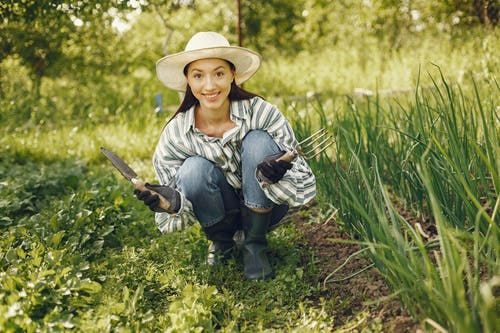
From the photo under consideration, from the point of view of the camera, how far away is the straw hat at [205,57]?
2129mm

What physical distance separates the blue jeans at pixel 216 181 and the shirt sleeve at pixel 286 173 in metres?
0.07

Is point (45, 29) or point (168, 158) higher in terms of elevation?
point (45, 29)

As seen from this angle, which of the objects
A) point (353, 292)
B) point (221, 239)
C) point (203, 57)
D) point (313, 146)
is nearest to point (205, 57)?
point (203, 57)

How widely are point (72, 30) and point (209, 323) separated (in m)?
5.16

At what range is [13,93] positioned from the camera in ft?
17.0

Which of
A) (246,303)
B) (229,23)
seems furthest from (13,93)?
(229,23)

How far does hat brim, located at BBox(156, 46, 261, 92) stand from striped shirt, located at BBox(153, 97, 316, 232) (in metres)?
0.14

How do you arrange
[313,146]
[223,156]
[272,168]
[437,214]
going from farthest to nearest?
[313,146], [223,156], [272,168], [437,214]

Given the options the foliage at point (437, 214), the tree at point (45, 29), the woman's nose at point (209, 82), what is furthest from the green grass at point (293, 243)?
the tree at point (45, 29)

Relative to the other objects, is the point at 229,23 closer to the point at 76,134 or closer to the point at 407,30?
the point at 407,30

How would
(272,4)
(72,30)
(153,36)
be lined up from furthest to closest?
(272,4) → (153,36) → (72,30)

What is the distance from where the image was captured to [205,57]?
2.16 m

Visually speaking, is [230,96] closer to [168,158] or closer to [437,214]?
[168,158]

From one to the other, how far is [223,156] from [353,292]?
2.49ft
